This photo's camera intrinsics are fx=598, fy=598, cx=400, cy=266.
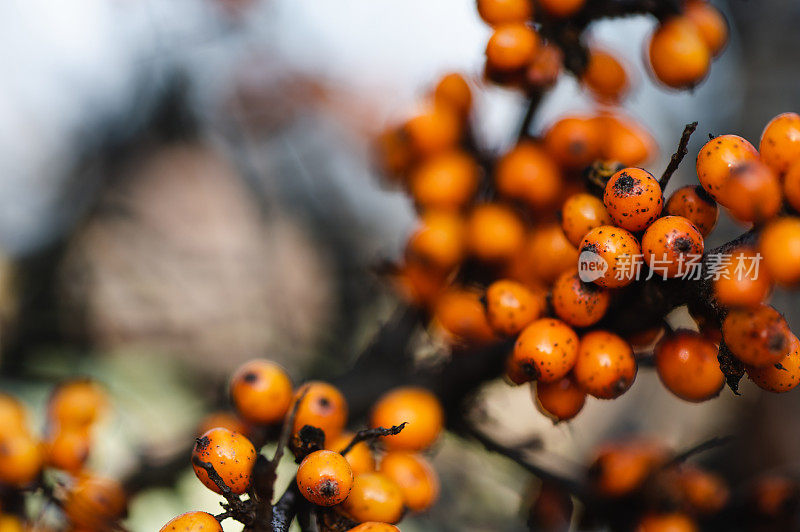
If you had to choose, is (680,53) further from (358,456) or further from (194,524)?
(194,524)

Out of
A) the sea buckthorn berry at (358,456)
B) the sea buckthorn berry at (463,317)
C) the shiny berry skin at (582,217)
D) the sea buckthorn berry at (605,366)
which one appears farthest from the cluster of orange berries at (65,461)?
the shiny berry skin at (582,217)

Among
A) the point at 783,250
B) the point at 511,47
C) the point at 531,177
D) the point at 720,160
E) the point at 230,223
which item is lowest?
the point at 230,223

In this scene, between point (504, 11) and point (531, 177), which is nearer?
point (504, 11)

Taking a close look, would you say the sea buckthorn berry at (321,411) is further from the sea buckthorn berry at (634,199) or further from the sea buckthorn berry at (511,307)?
the sea buckthorn berry at (634,199)

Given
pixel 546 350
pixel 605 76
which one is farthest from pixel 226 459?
pixel 605 76

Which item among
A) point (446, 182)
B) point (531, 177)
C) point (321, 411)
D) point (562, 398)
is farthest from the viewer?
point (446, 182)

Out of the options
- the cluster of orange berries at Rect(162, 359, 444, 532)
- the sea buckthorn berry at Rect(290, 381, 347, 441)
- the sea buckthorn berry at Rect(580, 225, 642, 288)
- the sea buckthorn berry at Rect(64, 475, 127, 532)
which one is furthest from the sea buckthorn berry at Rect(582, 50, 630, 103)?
the sea buckthorn berry at Rect(64, 475, 127, 532)
